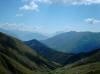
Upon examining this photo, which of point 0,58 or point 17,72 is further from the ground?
point 0,58

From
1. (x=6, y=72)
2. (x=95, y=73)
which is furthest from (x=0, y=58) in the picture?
(x=95, y=73)

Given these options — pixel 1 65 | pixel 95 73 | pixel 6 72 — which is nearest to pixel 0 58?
pixel 1 65

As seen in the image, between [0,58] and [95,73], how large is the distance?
139305 mm

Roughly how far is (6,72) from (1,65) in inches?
522

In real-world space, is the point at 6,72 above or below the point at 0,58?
below

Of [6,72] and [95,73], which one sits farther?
[6,72]

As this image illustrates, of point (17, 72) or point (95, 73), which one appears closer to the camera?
point (95, 73)

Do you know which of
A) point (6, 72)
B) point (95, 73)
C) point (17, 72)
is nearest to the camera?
point (95, 73)

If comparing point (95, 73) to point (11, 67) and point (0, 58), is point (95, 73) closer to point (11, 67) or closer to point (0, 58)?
point (11, 67)

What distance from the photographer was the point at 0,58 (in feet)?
645

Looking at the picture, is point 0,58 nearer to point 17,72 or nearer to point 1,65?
point 1,65

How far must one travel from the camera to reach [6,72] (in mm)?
179875

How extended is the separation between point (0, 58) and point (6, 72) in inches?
1079

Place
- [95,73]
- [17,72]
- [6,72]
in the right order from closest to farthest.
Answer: [95,73] → [6,72] → [17,72]
